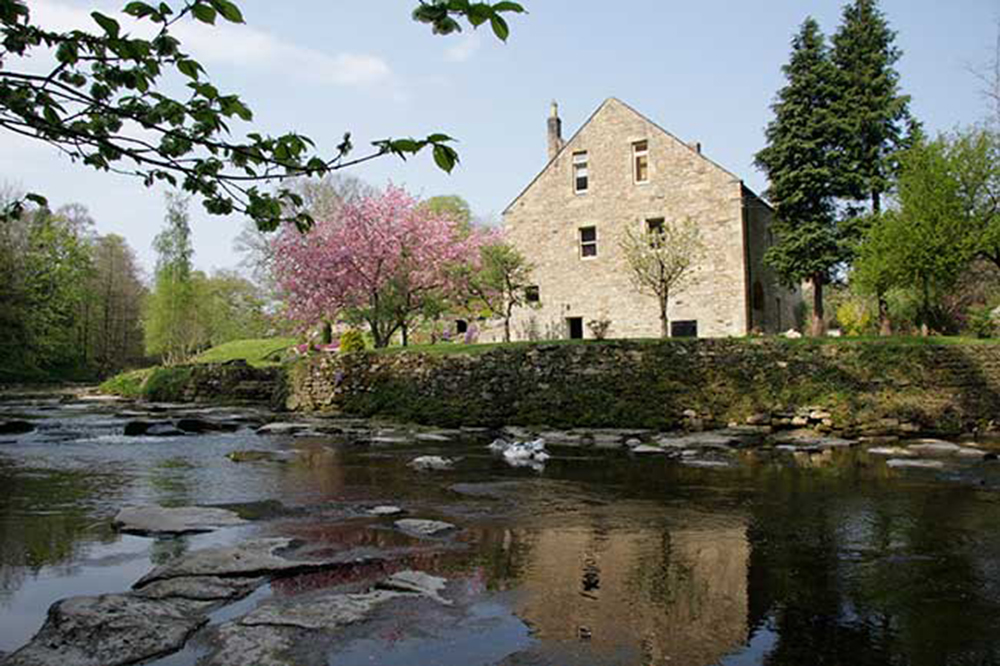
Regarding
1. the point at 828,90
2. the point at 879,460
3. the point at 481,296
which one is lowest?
the point at 879,460

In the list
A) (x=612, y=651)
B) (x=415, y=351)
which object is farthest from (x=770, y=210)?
(x=612, y=651)

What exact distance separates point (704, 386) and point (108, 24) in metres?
16.5

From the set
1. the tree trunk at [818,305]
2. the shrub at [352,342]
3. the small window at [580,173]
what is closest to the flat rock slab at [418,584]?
the shrub at [352,342]

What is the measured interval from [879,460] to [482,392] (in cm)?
1016

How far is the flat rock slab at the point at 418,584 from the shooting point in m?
4.97

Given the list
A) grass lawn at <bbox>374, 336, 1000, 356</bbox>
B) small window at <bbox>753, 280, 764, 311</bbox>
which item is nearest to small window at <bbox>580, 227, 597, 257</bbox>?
small window at <bbox>753, 280, 764, 311</bbox>

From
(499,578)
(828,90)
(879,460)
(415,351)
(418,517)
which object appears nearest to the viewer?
(499,578)

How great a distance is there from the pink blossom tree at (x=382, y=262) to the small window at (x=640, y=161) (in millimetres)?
7858

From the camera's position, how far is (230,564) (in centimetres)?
556

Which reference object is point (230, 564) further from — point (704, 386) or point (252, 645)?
point (704, 386)

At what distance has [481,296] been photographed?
1119 inches

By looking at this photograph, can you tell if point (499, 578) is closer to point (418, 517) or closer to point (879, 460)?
point (418, 517)

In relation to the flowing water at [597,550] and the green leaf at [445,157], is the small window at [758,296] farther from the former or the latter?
the green leaf at [445,157]

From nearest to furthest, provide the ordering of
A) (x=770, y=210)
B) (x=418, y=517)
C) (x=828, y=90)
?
1. (x=418, y=517)
2. (x=828, y=90)
3. (x=770, y=210)
